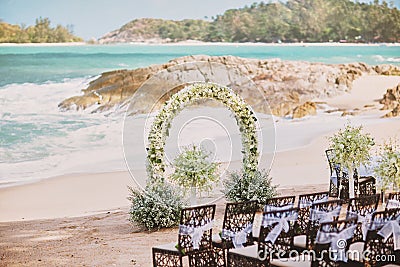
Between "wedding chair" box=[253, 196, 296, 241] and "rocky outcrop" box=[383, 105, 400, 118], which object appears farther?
"rocky outcrop" box=[383, 105, 400, 118]

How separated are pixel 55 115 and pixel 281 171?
13.5ft

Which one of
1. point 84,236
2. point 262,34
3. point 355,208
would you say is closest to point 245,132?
point 84,236

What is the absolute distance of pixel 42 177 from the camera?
1230cm

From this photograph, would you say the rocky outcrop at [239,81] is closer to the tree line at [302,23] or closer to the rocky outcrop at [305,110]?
the rocky outcrop at [305,110]

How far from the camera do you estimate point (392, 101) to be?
14.3 metres

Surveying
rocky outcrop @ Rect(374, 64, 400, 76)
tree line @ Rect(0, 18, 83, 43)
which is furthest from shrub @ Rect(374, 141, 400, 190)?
tree line @ Rect(0, 18, 83, 43)

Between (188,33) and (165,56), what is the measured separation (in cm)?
63

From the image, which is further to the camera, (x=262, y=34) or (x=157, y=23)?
(x=262, y=34)

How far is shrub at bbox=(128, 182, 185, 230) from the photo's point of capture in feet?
30.8

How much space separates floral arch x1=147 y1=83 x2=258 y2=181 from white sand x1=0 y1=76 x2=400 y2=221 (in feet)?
5.63

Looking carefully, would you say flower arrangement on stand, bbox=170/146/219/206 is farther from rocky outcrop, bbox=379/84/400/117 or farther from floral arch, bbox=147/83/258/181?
rocky outcrop, bbox=379/84/400/117

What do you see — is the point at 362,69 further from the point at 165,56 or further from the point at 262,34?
the point at 165,56

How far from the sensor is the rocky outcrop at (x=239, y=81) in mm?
13180

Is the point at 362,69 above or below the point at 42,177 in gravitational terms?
above
